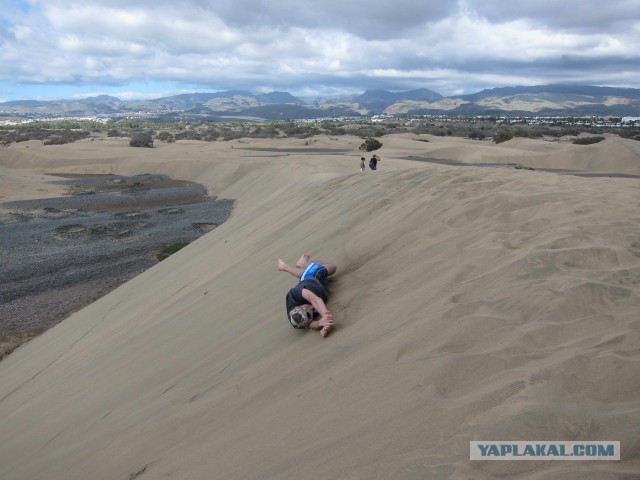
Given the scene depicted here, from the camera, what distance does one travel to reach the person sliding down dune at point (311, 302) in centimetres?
392

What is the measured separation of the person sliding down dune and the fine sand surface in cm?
13

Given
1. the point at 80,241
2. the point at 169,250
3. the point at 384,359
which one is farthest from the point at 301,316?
the point at 80,241

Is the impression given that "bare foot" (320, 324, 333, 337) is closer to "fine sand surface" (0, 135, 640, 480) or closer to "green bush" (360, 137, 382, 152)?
"fine sand surface" (0, 135, 640, 480)

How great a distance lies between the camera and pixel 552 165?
88.1 ft

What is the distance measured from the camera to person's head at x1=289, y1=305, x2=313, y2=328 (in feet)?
13.1

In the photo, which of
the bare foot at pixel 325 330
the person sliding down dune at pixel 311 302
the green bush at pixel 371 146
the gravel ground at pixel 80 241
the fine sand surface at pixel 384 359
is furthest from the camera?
the green bush at pixel 371 146

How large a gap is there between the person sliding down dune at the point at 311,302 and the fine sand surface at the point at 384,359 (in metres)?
0.13

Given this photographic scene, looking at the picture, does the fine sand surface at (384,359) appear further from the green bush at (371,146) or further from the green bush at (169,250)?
the green bush at (371,146)

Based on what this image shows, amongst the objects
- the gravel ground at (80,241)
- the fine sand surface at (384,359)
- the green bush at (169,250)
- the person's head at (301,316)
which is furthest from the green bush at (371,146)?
the person's head at (301,316)

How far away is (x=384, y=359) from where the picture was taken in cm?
306

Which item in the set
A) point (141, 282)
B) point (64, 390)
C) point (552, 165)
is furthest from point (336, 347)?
point (552, 165)

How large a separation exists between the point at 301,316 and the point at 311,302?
23 centimetres

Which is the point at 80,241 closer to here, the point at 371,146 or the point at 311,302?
the point at 311,302

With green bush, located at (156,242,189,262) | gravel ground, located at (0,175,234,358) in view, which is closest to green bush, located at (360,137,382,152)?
gravel ground, located at (0,175,234,358)
